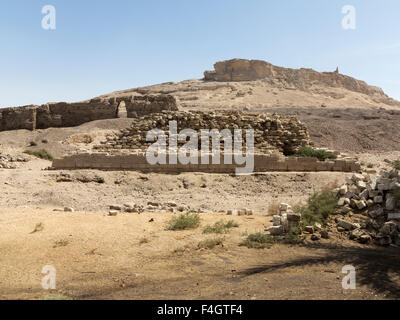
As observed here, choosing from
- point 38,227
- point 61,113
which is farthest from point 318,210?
point 61,113

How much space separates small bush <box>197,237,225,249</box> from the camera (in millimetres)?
5188

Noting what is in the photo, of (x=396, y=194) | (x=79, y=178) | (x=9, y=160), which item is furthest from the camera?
(x=9, y=160)

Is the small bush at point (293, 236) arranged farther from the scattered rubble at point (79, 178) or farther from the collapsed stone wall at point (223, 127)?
the collapsed stone wall at point (223, 127)

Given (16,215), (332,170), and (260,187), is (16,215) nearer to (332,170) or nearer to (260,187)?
(260,187)

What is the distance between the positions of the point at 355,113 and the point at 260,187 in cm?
2611

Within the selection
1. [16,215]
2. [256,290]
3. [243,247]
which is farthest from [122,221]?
[256,290]

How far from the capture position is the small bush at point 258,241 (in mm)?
5230

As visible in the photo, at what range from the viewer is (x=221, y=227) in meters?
6.11

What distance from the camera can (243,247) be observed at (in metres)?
5.25

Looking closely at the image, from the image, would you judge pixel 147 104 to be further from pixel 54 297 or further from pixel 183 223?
pixel 54 297

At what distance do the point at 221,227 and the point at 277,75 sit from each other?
57.2 metres

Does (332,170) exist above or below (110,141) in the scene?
below

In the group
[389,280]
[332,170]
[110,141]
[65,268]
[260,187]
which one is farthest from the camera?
[110,141]

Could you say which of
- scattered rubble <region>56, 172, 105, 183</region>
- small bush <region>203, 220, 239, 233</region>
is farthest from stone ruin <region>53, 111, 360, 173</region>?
small bush <region>203, 220, 239, 233</region>
